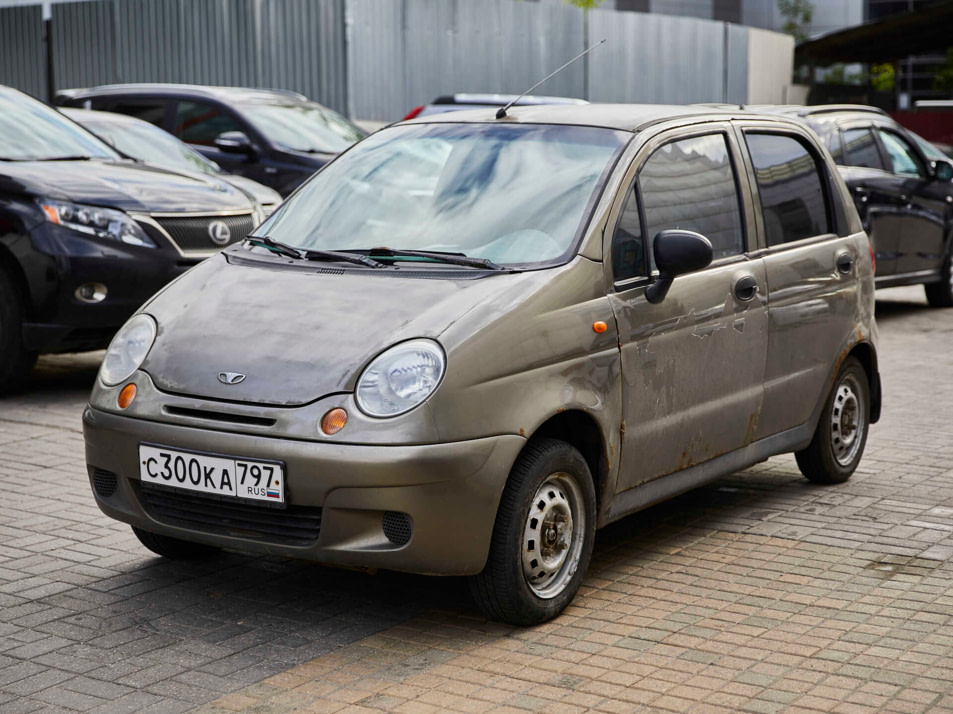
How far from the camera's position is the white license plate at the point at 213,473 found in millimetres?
4180

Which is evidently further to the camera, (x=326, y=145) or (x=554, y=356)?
(x=326, y=145)

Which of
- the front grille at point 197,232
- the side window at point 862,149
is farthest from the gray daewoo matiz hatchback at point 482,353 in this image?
the side window at point 862,149

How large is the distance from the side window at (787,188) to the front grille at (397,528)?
2.40 metres

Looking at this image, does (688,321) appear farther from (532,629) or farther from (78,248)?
(78,248)

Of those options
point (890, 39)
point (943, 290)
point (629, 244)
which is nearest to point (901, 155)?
point (943, 290)

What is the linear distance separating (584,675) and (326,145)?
10.1 metres

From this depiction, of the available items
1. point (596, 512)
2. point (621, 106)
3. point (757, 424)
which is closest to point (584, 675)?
point (596, 512)

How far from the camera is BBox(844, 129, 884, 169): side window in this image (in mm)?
11992

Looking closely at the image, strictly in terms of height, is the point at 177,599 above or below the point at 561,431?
below

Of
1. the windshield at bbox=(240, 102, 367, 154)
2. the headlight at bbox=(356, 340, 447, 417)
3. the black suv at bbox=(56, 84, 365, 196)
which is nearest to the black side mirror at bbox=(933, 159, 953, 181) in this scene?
the windshield at bbox=(240, 102, 367, 154)

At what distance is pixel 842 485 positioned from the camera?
21.5 feet

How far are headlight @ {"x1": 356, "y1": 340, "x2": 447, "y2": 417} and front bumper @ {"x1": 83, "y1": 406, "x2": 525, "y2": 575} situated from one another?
0.15 metres

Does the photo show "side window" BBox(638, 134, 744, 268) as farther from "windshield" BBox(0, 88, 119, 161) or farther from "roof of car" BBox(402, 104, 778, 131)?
"windshield" BBox(0, 88, 119, 161)

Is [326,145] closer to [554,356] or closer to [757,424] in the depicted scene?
[757,424]
